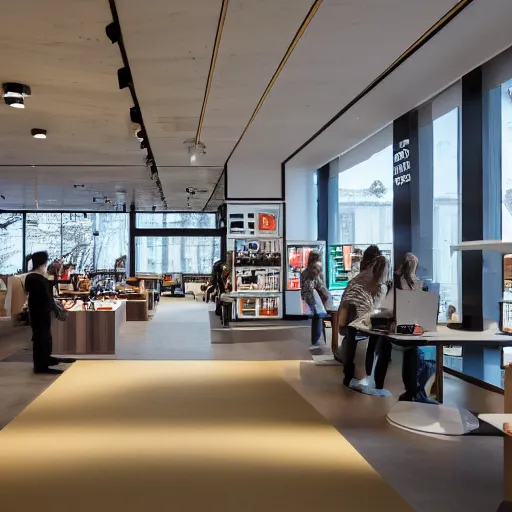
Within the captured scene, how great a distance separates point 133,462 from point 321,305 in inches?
196

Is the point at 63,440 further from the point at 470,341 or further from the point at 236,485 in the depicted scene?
the point at 470,341

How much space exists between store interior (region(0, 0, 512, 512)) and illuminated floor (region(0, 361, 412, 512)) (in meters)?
0.02

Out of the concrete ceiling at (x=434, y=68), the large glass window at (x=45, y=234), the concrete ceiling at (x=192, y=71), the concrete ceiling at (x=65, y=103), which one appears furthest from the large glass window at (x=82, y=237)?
the concrete ceiling at (x=434, y=68)

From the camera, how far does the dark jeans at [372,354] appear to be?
5.86 m

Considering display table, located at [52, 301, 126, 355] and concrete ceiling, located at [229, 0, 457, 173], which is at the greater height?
concrete ceiling, located at [229, 0, 457, 173]

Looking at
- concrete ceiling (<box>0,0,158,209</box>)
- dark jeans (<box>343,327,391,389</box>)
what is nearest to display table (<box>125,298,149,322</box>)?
concrete ceiling (<box>0,0,158,209</box>)

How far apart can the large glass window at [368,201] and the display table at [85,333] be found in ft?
14.7

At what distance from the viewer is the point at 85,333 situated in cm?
838

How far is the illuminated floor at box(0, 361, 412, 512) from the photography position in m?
3.28

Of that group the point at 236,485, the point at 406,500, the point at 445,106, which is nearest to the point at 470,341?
the point at 406,500

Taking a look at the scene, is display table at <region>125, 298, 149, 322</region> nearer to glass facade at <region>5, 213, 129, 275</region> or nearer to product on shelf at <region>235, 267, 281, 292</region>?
product on shelf at <region>235, 267, 281, 292</region>

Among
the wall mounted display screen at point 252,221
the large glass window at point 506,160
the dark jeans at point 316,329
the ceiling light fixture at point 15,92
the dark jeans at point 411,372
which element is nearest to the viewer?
the dark jeans at point 411,372

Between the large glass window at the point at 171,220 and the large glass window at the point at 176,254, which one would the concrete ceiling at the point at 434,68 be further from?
the large glass window at the point at 176,254

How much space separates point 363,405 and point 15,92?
16.2ft
